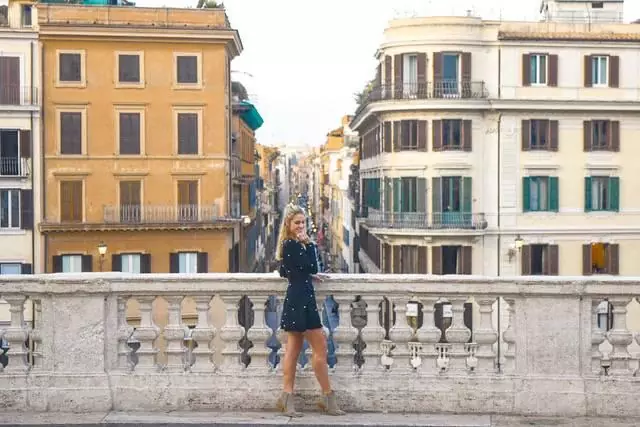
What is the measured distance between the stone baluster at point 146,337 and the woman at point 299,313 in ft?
3.68

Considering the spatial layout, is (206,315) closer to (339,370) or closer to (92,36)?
(339,370)

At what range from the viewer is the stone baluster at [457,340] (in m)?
8.65

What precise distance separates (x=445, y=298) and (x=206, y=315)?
1989mm

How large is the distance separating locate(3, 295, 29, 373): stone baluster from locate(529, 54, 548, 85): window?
40.1 metres

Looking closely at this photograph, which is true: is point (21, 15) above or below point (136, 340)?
above

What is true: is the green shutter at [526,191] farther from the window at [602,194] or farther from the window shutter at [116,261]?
the window shutter at [116,261]

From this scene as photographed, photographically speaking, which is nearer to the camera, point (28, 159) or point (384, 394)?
point (384, 394)

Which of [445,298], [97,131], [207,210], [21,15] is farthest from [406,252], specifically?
[445,298]

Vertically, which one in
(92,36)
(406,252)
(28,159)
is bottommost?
(406,252)

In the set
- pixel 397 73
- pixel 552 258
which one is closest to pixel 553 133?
pixel 552 258

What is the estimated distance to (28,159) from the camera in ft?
153

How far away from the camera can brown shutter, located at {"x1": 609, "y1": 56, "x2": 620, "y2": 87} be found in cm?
4684

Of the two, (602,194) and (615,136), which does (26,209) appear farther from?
(615,136)

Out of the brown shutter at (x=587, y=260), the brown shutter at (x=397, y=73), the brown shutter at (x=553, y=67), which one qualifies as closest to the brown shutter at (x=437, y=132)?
the brown shutter at (x=397, y=73)
